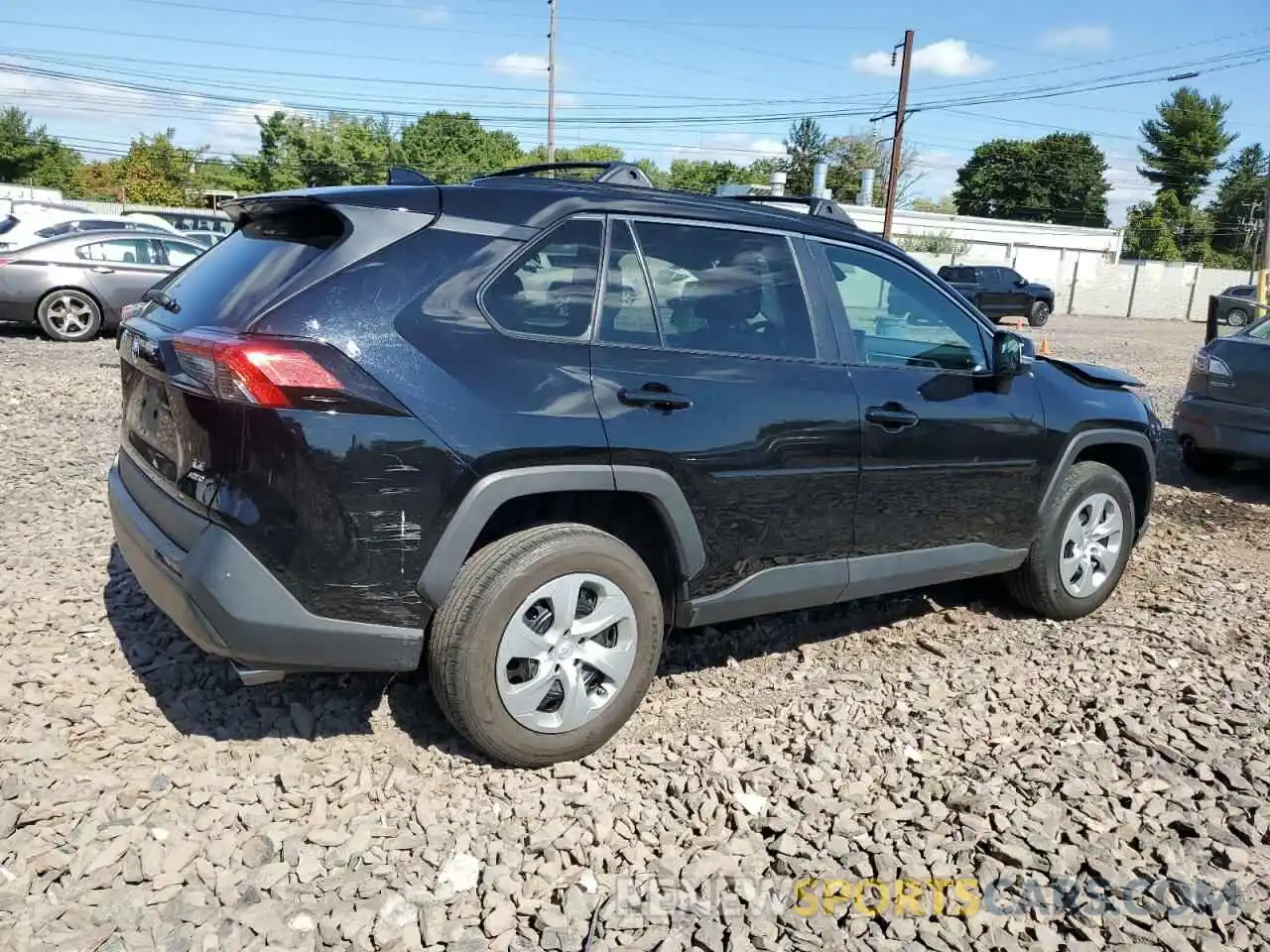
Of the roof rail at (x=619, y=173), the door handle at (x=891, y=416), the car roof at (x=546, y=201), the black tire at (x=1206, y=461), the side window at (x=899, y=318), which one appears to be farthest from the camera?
the black tire at (x=1206, y=461)

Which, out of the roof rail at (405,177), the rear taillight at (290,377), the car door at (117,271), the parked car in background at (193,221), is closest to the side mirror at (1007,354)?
the roof rail at (405,177)

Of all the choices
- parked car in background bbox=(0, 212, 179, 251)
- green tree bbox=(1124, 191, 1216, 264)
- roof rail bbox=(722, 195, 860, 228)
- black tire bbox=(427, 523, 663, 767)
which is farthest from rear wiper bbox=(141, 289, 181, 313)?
green tree bbox=(1124, 191, 1216, 264)

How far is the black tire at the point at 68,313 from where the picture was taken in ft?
39.5

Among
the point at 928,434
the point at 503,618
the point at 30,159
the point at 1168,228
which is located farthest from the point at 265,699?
the point at 1168,228

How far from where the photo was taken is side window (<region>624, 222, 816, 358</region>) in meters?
A: 3.38

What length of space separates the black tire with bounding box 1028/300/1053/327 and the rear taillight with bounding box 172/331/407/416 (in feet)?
95.1

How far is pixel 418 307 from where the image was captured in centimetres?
285

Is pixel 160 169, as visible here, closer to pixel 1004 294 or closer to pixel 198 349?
pixel 1004 294

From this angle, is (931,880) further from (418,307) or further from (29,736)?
(29,736)

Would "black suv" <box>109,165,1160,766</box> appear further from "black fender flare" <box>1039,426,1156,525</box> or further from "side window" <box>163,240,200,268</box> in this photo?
"side window" <box>163,240,200,268</box>

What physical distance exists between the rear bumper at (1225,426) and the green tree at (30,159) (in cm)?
6770

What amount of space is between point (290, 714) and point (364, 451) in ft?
4.10

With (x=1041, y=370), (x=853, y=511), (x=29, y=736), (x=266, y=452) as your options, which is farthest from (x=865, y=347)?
(x=29, y=736)

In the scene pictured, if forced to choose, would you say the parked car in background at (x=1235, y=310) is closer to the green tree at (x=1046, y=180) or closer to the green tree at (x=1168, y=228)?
the green tree at (x=1168, y=228)
